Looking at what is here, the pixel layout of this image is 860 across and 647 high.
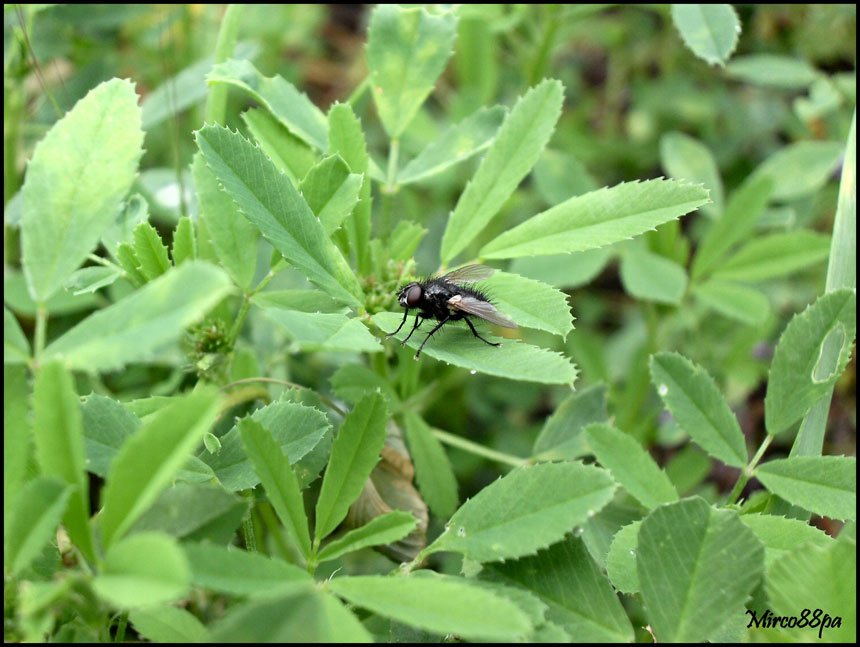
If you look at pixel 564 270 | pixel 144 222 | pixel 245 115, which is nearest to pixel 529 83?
pixel 564 270

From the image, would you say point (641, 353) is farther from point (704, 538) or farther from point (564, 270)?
point (704, 538)

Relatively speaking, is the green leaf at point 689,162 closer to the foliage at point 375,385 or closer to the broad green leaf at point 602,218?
the foliage at point 375,385

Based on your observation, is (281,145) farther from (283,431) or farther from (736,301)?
(736,301)

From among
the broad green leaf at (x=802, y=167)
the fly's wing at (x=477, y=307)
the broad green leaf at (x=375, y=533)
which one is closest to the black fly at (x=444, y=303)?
the fly's wing at (x=477, y=307)

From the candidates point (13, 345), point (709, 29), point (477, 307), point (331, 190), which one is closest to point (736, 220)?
point (709, 29)

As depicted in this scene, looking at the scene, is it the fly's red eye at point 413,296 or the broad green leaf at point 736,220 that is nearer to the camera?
the fly's red eye at point 413,296

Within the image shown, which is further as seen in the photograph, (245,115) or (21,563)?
(245,115)
